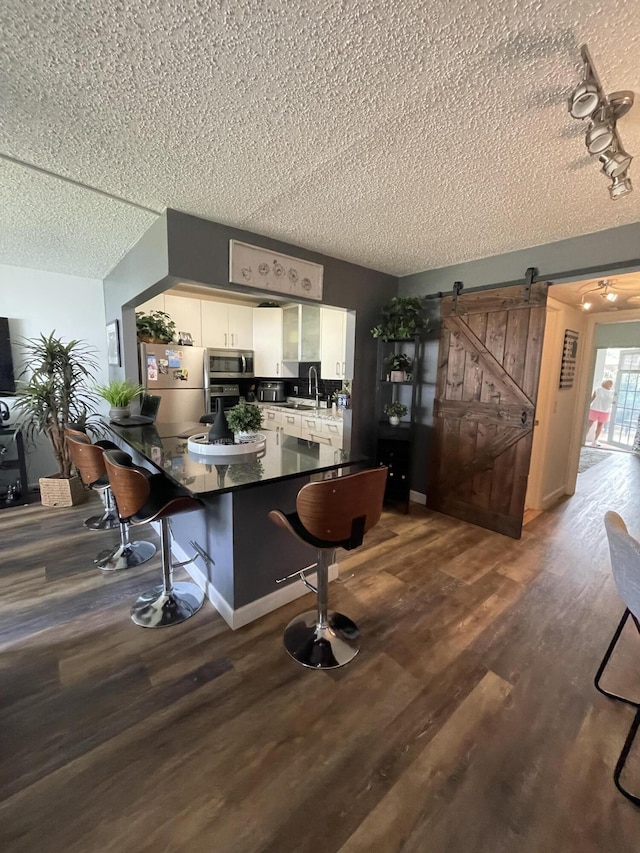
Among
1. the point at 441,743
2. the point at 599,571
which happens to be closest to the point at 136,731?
the point at 441,743

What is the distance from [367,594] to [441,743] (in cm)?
92

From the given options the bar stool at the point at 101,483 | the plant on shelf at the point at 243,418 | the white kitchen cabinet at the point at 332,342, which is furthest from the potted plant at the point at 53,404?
the white kitchen cabinet at the point at 332,342

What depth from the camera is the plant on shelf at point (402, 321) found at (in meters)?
3.35

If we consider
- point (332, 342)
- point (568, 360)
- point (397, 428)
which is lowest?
point (397, 428)

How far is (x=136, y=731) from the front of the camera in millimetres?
1381

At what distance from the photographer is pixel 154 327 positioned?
407 centimetres

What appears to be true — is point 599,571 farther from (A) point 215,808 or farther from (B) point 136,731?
(B) point 136,731

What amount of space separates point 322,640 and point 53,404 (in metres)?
3.31

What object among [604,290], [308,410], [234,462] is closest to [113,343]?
[308,410]

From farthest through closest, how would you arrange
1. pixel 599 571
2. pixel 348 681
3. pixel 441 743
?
1. pixel 599 571
2. pixel 348 681
3. pixel 441 743

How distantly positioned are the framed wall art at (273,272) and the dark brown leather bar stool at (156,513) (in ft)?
4.91

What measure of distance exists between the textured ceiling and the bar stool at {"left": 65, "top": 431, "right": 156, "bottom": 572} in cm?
154

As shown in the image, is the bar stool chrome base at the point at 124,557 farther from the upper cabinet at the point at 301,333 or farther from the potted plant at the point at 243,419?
the upper cabinet at the point at 301,333

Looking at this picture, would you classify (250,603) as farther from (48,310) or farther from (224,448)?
(48,310)
